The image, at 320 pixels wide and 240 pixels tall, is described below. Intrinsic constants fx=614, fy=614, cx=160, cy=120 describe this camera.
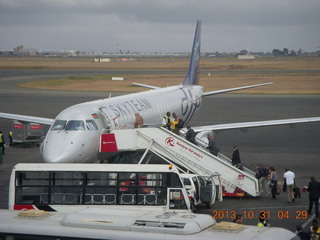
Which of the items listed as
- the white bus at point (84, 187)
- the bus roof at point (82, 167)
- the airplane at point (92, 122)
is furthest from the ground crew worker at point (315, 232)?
the airplane at point (92, 122)

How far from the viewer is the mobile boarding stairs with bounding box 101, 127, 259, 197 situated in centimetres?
2848

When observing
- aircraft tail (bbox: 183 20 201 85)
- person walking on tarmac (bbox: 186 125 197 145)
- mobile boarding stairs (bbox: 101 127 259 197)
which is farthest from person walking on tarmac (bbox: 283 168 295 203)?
aircraft tail (bbox: 183 20 201 85)

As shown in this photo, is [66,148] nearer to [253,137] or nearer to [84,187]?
[84,187]

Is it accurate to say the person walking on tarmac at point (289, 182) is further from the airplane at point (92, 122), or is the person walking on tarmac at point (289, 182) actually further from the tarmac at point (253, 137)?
the airplane at point (92, 122)

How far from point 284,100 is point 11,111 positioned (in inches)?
1347

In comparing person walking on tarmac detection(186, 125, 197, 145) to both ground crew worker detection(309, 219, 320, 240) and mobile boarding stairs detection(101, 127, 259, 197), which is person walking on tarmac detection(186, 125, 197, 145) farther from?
ground crew worker detection(309, 219, 320, 240)

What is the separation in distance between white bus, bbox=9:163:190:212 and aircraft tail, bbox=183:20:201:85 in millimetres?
28892

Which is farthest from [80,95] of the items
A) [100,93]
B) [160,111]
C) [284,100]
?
[160,111]

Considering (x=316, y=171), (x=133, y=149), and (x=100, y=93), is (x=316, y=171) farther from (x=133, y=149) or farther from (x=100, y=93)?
(x=100, y=93)

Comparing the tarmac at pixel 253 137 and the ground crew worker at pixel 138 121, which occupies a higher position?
the ground crew worker at pixel 138 121

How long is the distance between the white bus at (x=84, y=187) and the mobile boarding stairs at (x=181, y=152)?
6.20 m

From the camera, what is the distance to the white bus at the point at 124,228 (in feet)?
44.4

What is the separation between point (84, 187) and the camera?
22.3 m

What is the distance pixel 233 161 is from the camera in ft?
101
